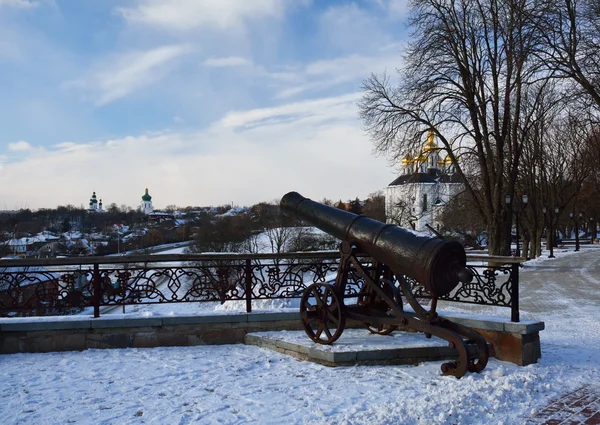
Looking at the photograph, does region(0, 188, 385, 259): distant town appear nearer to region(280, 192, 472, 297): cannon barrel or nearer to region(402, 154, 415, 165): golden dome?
region(402, 154, 415, 165): golden dome

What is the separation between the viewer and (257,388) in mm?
5180

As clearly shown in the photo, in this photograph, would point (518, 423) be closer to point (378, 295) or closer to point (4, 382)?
point (378, 295)

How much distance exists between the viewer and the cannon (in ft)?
17.4

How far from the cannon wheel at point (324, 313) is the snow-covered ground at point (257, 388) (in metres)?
0.46

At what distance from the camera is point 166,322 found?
23.1 ft

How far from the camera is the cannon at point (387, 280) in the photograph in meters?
5.29

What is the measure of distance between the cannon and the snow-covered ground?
1.46ft

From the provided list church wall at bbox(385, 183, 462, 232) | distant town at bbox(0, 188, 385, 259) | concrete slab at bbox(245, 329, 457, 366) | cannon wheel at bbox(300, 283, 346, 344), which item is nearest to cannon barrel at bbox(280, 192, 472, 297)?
cannon wheel at bbox(300, 283, 346, 344)

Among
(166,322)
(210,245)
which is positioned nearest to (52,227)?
(210,245)

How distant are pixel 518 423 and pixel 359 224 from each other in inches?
111

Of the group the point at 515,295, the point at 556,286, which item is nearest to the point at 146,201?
the point at 556,286

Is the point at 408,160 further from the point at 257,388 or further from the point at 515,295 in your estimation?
the point at 257,388

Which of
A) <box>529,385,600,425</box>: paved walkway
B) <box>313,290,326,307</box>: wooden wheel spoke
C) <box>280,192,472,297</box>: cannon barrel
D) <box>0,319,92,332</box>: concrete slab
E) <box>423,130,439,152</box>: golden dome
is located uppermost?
<box>423,130,439,152</box>: golden dome

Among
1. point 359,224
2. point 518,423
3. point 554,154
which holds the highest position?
point 554,154
